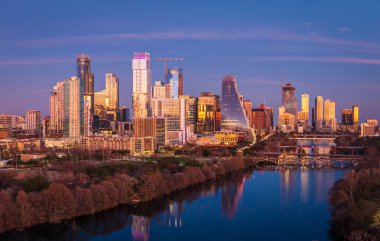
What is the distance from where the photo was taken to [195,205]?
11.9 meters

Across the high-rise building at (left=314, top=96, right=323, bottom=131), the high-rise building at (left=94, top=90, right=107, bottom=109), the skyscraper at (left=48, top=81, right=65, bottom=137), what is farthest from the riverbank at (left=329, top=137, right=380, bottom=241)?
the high-rise building at (left=314, top=96, right=323, bottom=131)

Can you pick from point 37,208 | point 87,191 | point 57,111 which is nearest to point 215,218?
point 87,191

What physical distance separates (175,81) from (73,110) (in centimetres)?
1616

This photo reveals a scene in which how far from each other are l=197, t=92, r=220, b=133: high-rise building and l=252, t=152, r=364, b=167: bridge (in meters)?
18.3

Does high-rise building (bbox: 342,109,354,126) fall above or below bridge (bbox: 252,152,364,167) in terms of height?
above

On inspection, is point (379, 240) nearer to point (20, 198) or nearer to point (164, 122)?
point (20, 198)

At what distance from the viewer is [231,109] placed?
38875 mm

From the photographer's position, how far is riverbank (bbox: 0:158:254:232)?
30.3 ft

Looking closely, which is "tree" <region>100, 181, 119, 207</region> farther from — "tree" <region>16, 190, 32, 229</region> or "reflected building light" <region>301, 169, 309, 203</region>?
"reflected building light" <region>301, 169, 309, 203</region>

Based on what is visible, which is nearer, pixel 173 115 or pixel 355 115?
pixel 173 115

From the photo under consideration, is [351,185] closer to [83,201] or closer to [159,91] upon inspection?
[83,201]

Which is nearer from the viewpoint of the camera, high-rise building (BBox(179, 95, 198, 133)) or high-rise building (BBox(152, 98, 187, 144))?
high-rise building (BBox(152, 98, 187, 144))

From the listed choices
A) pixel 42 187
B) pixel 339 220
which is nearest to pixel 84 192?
pixel 42 187

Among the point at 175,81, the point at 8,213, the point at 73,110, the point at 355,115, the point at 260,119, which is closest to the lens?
the point at 8,213
